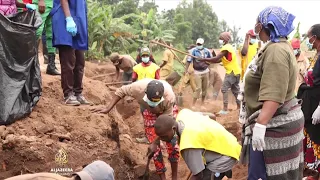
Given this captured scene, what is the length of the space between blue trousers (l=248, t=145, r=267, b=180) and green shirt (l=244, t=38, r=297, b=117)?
36 cm

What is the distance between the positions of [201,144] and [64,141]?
1389 mm

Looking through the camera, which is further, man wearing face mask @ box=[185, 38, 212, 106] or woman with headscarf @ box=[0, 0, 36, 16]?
man wearing face mask @ box=[185, 38, 212, 106]

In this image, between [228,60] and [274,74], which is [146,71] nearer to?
[228,60]

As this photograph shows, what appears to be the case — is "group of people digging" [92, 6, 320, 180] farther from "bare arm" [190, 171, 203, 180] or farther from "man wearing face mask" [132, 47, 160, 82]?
"man wearing face mask" [132, 47, 160, 82]

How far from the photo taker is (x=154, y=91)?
13.9 feet

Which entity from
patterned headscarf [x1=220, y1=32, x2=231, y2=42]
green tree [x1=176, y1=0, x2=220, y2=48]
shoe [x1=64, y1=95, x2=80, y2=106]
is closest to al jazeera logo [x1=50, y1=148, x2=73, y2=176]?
shoe [x1=64, y1=95, x2=80, y2=106]

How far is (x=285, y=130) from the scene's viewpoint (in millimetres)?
A: 3021

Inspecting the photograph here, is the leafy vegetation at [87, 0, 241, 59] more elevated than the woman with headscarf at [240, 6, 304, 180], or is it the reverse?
the woman with headscarf at [240, 6, 304, 180]

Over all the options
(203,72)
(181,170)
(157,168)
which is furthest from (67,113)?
(203,72)

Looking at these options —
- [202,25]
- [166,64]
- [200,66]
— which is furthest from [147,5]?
[200,66]

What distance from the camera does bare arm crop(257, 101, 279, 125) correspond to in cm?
278

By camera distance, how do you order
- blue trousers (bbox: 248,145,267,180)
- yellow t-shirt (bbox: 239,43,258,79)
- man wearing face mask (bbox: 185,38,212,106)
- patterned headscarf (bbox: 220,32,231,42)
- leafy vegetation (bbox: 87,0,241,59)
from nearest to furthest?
1. blue trousers (bbox: 248,145,267,180)
2. patterned headscarf (bbox: 220,32,231,42)
3. yellow t-shirt (bbox: 239,43,258,79)
4. man wearing face mask (bbox: 185,38,212,106)
5. leafy vegetation (bbox: 87,0,241,59)

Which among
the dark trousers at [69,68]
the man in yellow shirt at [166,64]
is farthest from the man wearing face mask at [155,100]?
the man in yellow shirt at [166,64]

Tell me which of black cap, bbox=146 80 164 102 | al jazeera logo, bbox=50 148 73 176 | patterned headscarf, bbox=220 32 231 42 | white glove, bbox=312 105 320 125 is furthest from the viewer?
patterned headscarf, bbox=220 32 231 42
